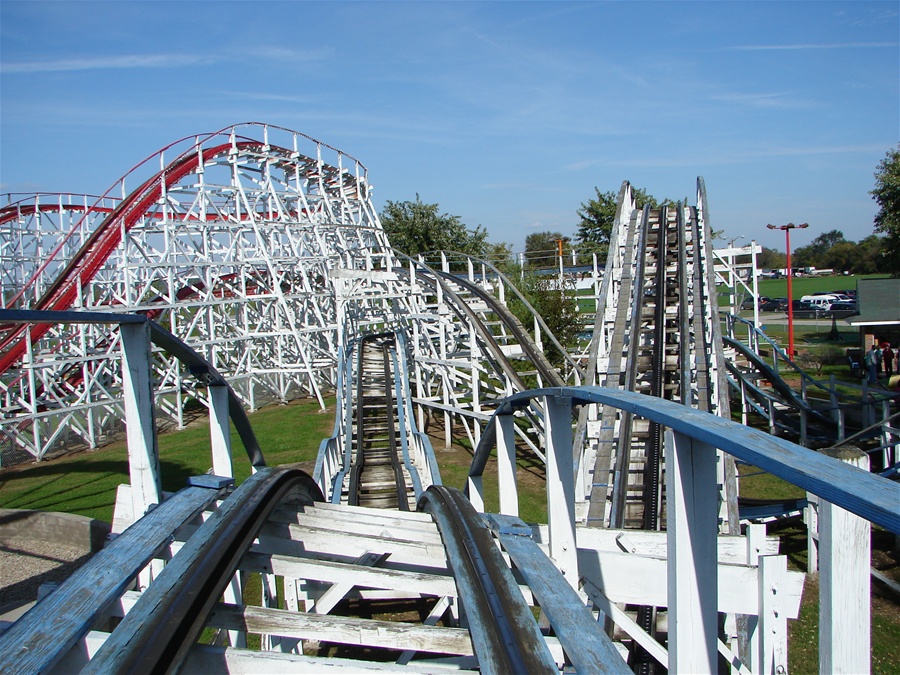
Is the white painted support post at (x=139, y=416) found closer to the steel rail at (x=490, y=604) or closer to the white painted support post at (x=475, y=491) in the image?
the steel rail at (x=490, y=604)

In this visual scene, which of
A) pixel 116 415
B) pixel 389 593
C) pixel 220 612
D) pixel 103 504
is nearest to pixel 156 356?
pixel 116 415

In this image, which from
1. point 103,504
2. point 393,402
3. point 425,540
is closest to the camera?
point 425,540

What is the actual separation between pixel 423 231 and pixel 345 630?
28163 millimetres

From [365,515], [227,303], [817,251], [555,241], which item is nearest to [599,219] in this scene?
[555,241]

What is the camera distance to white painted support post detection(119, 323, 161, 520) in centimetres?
215

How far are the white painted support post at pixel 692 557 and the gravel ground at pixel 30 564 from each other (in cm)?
642

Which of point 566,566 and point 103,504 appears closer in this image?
point 566,566

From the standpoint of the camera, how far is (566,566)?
Result: 205cm

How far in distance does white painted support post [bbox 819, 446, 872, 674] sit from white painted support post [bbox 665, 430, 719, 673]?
7.9 inches

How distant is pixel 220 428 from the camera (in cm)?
293

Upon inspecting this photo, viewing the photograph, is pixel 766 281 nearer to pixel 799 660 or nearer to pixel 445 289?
pixel 445 289

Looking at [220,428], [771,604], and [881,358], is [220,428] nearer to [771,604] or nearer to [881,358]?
[771,604]

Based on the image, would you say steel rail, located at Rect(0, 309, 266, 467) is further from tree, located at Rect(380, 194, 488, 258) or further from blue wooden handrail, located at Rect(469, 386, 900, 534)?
tree, located at Rect(380, 194, 488, 258)

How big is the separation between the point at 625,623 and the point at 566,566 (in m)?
0.45
